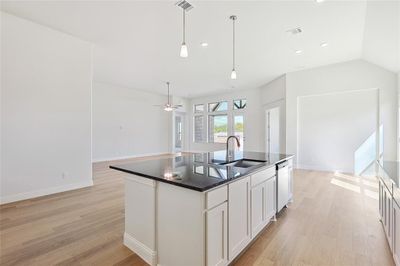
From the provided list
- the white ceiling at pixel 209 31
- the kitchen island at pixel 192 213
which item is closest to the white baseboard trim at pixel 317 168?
the white ceiling at pixel 209 31

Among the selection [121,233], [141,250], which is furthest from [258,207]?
[121,233]

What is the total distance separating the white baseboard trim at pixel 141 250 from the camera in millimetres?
1715

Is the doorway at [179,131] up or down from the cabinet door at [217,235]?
up

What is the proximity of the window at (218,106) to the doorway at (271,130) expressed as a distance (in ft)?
7.66

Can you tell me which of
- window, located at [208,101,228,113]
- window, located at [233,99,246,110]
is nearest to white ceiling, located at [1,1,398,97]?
window, located at [233,99,246,110]

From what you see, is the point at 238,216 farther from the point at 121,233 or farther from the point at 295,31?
the point at 295,31

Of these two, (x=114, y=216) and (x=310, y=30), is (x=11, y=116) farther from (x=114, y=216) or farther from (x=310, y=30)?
(x=310, y=30)

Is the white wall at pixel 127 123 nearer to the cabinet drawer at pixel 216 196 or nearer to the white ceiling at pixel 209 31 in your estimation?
the white ceiling at pixel 209 31

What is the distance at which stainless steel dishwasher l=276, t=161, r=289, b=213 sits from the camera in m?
2.65

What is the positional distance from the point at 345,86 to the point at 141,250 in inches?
240

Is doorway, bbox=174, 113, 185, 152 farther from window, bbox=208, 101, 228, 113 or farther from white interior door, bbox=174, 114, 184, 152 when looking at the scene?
window, bbox=208, 101, 228, 113

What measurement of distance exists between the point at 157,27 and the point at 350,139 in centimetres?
577

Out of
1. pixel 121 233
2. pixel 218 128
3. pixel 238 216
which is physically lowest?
pixel 121 233

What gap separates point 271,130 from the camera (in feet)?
25.9
